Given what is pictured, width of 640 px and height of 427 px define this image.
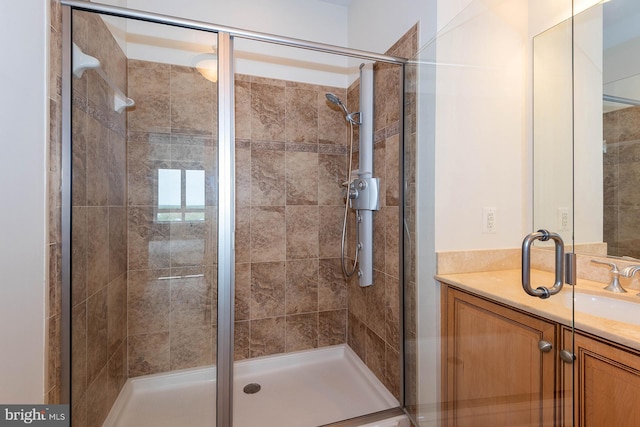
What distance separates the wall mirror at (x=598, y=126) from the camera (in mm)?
1094

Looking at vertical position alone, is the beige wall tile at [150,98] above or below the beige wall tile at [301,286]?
above

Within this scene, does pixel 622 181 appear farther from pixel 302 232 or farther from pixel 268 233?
pixel 268 233

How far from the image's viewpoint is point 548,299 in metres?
0.94

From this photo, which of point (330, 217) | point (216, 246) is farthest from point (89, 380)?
point (330, 217)

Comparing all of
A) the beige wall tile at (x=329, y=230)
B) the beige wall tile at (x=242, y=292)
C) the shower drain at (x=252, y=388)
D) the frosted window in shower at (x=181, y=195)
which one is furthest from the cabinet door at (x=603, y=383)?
the beige wall tile at (x=242, y=292)

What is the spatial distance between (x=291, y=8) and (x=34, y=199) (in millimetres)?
2068

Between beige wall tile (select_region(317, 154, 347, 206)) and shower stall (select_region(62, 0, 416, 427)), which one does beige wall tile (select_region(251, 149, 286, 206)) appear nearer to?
beige wall tile (select_region(317, 154, 347, 206))

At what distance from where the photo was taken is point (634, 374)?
71cm

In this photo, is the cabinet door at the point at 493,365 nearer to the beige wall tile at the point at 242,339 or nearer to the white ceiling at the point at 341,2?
the beige wall tile at the point at 242,339

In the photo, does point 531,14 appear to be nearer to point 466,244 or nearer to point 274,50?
point 466,244

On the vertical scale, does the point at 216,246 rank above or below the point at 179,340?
above

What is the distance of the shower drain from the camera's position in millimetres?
1850

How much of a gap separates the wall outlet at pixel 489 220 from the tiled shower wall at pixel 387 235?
1.43 feet

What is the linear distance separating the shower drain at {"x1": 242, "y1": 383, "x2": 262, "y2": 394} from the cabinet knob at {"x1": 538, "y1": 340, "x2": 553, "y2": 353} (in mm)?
1628
